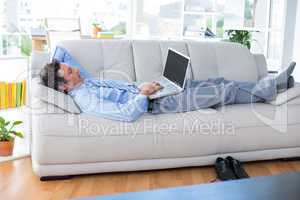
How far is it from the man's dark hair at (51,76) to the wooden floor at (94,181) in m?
0.63

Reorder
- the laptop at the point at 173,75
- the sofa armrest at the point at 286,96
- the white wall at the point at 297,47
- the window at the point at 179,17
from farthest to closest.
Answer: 1. the window at the point at 179,17
2. the white wall at the point at 297,47
3. the sofa armrest at the point at 286,96
4. the laptop at the point at 173,75

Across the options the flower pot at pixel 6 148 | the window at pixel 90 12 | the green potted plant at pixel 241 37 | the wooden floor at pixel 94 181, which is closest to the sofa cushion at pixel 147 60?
the wooden floor at pixel 94 181

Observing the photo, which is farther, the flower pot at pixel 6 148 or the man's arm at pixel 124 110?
the flower pot at pixel 6 148

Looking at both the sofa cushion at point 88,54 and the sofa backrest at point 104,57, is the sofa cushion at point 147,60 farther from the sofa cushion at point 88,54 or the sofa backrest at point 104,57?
the sofa cushion at point 88,54

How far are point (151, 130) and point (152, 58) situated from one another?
0.86 metres

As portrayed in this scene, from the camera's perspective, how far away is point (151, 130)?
2842mm

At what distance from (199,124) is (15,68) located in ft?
11.0

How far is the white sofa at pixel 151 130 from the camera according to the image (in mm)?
2727

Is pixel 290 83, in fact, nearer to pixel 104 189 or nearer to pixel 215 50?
pixel 215 50

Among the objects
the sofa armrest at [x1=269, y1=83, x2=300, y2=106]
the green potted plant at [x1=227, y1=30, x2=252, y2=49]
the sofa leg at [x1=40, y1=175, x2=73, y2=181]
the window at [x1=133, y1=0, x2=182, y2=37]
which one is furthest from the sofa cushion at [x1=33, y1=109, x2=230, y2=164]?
the window at [x1=133, y1=0, x2=182, y2=37]

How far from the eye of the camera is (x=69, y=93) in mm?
3000

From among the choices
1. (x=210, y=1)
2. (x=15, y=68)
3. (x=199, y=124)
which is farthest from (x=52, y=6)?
(x=199, y=124)

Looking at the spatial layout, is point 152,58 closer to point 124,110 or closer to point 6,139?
point 124,110

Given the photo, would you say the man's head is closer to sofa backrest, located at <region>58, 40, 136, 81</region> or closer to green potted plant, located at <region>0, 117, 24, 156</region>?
sofa backrest, located at <region>58, 40, 136, 81</region>
